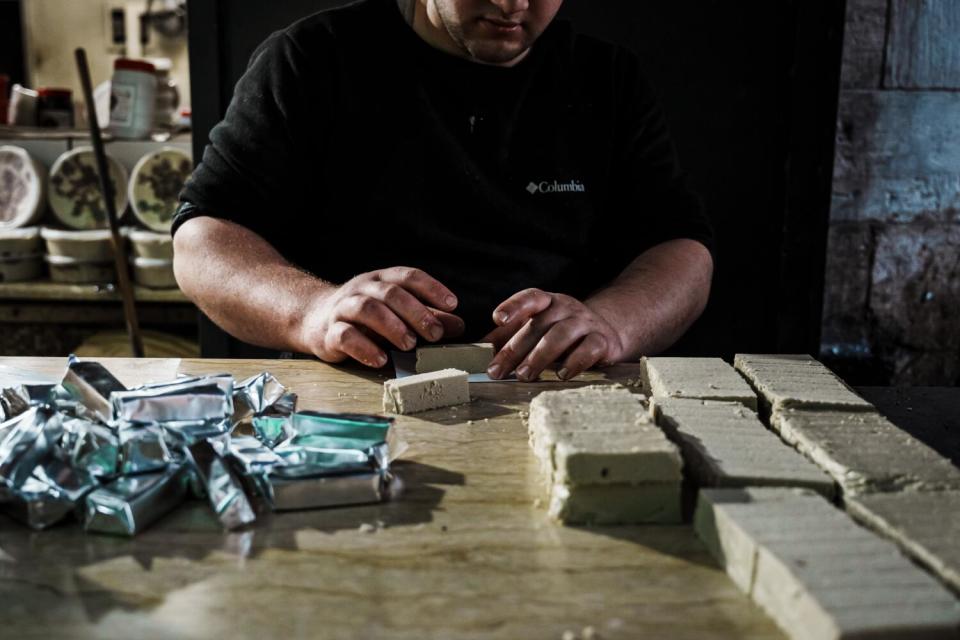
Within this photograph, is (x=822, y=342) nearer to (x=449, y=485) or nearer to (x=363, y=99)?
(x=363, y=99)

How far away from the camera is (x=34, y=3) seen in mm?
6633

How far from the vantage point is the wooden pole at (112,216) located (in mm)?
3521

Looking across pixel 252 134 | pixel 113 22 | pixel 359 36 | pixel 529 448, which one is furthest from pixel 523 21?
pixel 113 22

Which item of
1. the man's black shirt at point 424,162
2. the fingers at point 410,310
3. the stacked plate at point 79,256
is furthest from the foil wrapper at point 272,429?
the stacked plate at point 79,256

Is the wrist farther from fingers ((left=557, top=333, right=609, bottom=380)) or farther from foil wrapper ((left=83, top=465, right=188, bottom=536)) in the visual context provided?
foil wrapper ((left=83, top=465, right=188, bottom=536))

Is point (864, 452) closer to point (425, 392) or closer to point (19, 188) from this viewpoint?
point (425, 392)

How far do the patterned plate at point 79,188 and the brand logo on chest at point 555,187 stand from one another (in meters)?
2.42

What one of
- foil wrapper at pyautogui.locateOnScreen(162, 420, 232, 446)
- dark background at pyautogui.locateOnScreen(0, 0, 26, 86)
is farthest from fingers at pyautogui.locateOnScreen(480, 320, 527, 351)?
dark background at pyautogui.locateOnScreen(0, 0, 26, 86)

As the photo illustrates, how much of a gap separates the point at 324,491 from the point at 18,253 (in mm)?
3206

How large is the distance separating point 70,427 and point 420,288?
617 mm

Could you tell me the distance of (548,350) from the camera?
153 cm

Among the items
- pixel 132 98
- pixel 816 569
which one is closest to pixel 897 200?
pixel 816 569

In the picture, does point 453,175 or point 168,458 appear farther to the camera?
point 453,175

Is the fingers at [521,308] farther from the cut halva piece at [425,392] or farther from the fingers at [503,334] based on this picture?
the cut halva piece at [425,392]
